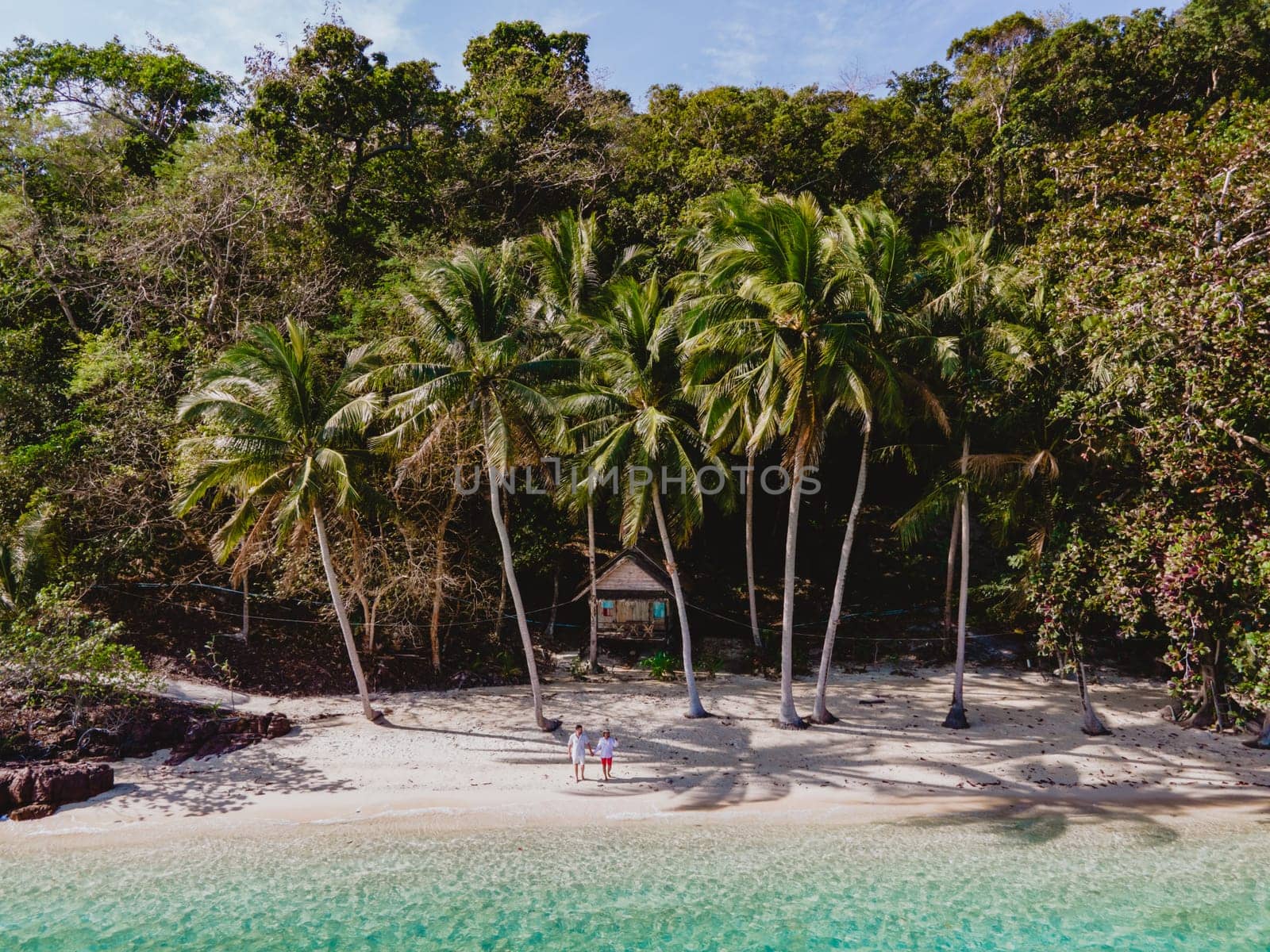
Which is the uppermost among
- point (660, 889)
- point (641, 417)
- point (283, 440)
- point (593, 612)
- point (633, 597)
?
point (641, 417)

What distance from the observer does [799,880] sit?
10875 mm

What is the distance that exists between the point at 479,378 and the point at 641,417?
11.1 ft

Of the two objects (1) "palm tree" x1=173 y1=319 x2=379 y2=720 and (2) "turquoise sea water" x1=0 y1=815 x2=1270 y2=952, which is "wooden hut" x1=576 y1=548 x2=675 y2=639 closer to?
(1) "palm tree" x1=173 y1=319 x2=379 y2=720

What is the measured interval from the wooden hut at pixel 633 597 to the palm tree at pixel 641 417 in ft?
9.43

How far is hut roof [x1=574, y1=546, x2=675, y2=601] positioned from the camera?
19938 millimetres

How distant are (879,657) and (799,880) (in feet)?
37.4

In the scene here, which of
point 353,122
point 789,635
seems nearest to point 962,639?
point 789,635

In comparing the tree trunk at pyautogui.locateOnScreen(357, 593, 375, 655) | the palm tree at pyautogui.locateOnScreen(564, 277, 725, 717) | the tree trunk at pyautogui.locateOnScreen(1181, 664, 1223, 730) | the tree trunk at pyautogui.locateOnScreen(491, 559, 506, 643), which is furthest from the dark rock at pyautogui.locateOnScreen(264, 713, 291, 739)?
the tree trunk at pyautogui.locateOnScreen(1181, 664, 1223, 730)

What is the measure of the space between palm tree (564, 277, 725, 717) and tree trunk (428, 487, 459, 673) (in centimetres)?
426

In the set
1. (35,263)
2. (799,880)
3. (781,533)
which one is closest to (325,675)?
(799,880)

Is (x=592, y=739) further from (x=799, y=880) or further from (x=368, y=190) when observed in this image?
(x=368, y=190)

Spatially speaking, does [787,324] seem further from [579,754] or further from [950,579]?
[950,579]

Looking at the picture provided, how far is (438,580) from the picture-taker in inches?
716

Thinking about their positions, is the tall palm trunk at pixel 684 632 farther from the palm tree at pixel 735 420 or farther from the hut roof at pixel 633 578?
the hut roof at pixel 633 578
